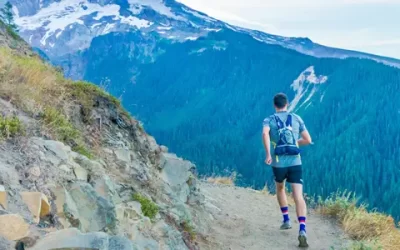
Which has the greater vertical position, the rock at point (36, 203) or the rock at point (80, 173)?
the rock at point (36, 203)

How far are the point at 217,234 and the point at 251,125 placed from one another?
133 m

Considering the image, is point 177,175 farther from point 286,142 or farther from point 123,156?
point 286,142

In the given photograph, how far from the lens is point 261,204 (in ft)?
37.9

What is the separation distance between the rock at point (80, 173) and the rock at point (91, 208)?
307 millimetres

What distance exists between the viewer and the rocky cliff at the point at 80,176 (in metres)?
4.13

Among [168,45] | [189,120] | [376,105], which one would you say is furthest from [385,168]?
[168,45]

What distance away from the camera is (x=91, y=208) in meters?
5.02

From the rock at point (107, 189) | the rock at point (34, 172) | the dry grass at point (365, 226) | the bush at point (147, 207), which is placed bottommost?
the dry grass at point (365, 226)

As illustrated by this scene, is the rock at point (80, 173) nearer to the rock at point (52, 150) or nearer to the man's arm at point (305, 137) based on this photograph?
the rock at point (52, 150)

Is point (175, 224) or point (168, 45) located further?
point (168, 45)

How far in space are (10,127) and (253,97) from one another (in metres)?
151

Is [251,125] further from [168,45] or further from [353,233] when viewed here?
[353,233]

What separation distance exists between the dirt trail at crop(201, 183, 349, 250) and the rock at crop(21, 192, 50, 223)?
139 inches

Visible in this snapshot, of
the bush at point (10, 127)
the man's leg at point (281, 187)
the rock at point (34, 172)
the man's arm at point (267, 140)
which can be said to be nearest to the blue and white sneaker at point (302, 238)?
the man's leg at point (281, 187)
